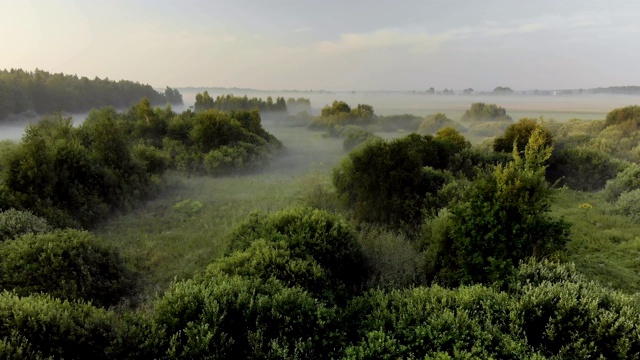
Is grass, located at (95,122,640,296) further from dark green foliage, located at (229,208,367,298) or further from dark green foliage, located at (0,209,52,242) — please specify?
dark green foliage, located at (0,209,52,242)

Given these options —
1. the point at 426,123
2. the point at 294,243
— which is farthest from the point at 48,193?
the point at 426,123

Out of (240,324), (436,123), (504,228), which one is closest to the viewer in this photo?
(240,324)

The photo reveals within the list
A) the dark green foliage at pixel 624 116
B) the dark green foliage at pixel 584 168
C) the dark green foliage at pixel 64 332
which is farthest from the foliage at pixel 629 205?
the dark green foliage at pixel 624 116

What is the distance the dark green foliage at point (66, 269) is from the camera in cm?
977

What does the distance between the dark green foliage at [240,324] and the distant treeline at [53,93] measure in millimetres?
71581

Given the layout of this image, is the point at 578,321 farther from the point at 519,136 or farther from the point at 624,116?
the point at 624,116

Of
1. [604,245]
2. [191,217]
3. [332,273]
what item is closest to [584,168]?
[604,245]

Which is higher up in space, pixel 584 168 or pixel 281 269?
pixel 584 168

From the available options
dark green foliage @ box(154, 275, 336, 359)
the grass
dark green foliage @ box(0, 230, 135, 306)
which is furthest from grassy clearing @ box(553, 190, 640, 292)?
dark green foliage @ box(0, 230, 135, 306)

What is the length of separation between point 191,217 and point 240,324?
13.0m

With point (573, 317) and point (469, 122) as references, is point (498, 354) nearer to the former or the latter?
point (573, 317)

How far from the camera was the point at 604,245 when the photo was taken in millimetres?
14531

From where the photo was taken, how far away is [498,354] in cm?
670

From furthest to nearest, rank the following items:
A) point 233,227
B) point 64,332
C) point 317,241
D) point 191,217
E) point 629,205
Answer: point 191,217 → point 629,205 → point 233,227 → point 317,241 → point 64,332
